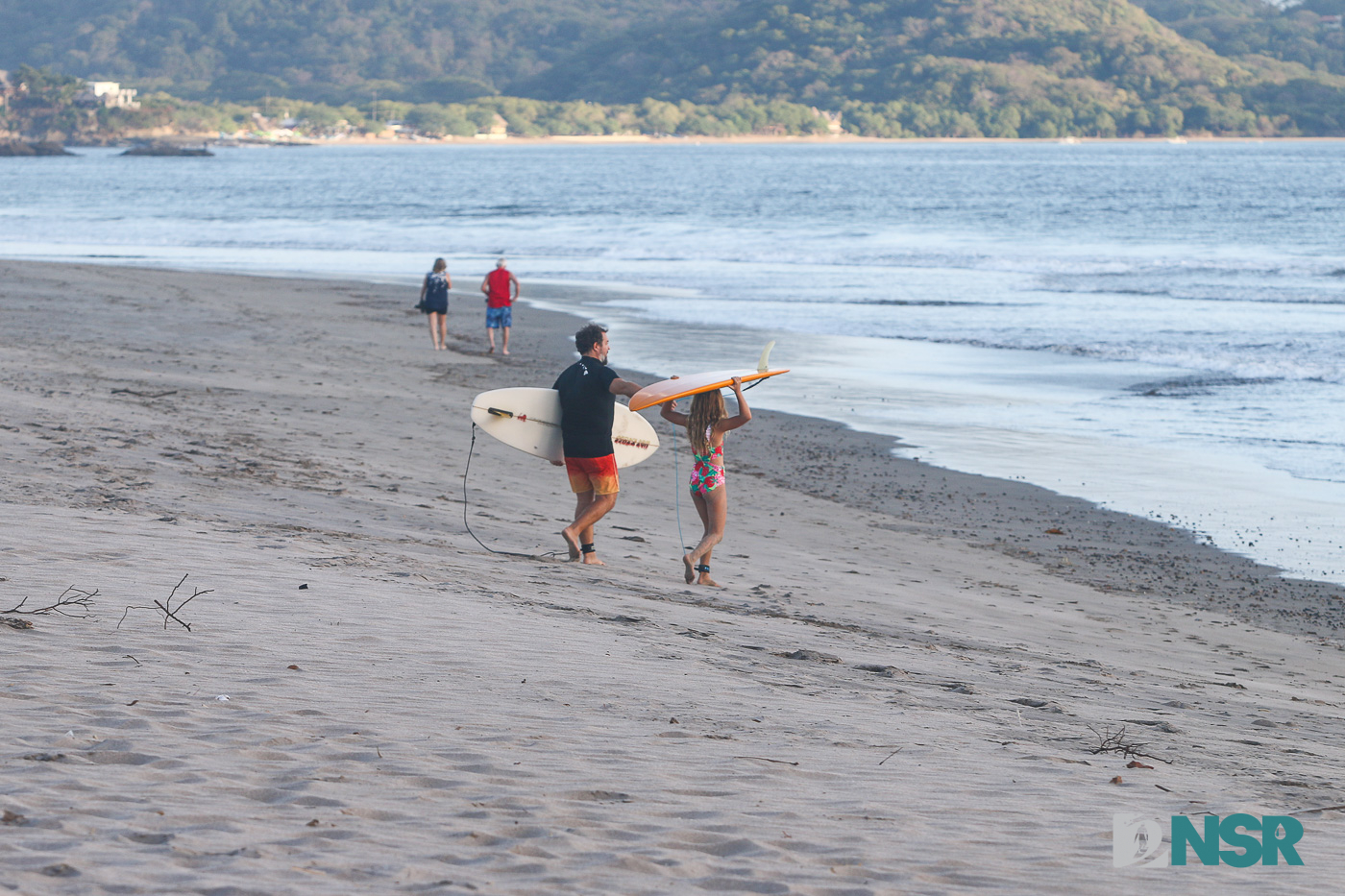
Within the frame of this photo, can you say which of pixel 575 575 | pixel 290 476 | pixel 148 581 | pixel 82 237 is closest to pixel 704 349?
pixel 290 476

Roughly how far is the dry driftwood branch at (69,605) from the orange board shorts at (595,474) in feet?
9.76

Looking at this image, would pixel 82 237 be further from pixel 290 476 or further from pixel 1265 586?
pixel 1265 586

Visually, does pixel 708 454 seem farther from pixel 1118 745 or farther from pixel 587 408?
pixel 1118 745

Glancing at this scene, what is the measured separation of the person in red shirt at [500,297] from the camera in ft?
57.5

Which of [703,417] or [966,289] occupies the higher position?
[966,289]

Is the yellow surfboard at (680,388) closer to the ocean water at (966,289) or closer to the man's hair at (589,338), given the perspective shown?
the man's hair at (589,338)

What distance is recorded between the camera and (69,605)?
5.72 m

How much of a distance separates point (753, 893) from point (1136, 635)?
4.66 meters

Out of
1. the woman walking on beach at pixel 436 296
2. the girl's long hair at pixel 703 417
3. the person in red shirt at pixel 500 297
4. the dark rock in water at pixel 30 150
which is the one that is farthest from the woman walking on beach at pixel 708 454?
the dark rock in water at pixel 30 150

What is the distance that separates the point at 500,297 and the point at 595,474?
1010cm

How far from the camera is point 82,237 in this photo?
A: 145 ft

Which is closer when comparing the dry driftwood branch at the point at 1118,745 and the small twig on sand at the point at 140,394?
the dry driftwood branch at the point at 1118,745

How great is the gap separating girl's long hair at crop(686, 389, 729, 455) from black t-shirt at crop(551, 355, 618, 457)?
0.51 metres

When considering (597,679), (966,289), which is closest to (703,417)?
(597,679)
